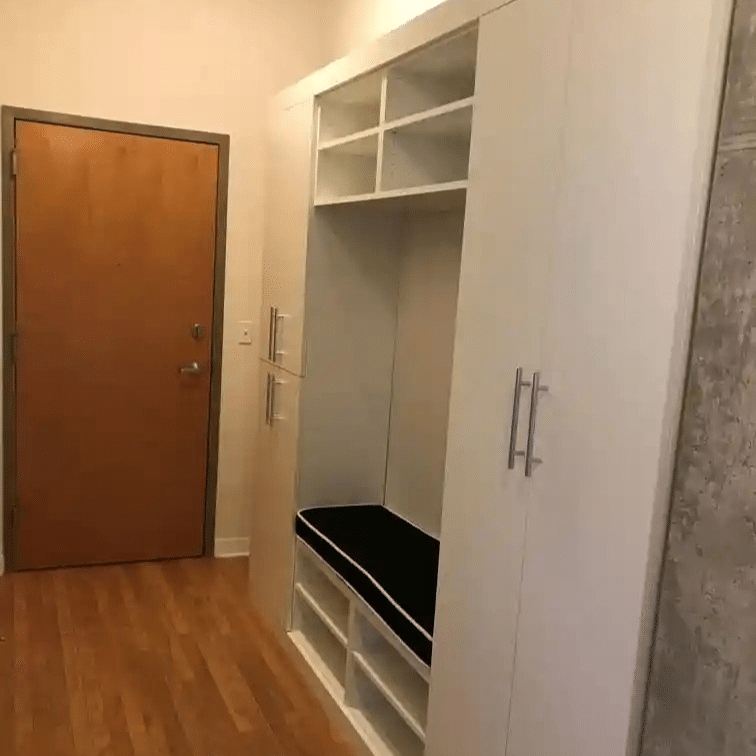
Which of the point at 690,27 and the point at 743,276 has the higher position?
the point at 690,27

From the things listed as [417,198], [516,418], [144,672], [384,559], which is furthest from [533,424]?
[144,672]

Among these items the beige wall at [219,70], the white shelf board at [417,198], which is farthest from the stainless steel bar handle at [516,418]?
the beige wall at [219,70]

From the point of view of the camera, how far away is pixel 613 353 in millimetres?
1635

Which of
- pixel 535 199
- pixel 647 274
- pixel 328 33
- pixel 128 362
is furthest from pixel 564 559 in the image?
pixel 328 33

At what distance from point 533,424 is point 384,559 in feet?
3.85

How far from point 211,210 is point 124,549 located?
1.75 metres

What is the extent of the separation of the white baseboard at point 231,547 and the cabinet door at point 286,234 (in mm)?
1235

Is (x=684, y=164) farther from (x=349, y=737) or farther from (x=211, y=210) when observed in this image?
(x=211, y=210)

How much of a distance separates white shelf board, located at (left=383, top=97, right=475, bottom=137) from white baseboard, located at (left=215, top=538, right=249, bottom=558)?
254 cm

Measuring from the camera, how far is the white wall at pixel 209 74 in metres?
3.70

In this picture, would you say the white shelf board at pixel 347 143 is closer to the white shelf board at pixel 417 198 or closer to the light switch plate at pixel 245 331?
the white shelf board at pixel 417 198

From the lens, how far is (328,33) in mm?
4059

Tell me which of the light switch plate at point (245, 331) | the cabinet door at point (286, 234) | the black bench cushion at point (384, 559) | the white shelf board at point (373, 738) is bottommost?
the white shelf board at point (373, 738)

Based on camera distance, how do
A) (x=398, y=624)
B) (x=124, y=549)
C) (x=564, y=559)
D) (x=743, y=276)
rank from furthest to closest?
1. (x=124, y=549)
2. (x=398, y=624)
3. (x=564, y=559)
4. (x=743, y=276)
